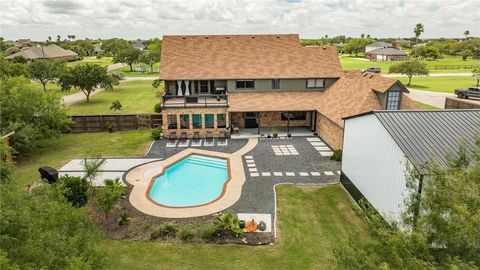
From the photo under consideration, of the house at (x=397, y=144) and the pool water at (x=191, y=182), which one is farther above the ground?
the house at (x=397, y=144)

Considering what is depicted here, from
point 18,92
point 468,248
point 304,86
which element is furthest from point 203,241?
point 304,86

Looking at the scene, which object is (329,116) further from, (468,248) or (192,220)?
(468,248)

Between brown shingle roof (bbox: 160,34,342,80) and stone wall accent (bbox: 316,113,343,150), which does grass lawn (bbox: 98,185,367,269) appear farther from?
brown shingle roof (bbox: 160,34,342,80)

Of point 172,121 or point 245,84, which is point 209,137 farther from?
point 245,84

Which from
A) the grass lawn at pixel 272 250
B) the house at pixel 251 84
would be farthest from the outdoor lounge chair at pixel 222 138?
the grass lawn at pixel 272 250

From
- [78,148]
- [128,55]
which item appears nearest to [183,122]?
[78,148]

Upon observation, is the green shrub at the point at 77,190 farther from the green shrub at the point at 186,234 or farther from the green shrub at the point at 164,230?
the green shrub at the point at 186,234
